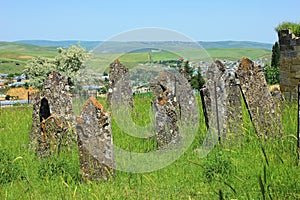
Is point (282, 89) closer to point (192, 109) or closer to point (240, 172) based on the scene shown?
point (192, 109)

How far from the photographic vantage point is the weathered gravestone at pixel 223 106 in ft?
30.8

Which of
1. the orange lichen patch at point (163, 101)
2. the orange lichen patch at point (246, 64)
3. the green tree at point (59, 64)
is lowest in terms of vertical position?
the green tree at point (59, 64)

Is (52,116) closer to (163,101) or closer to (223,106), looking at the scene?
(163,101)

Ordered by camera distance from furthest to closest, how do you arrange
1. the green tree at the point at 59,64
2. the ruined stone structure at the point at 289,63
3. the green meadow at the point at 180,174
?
the green tree at the point at 59,64
the ruined stone structure at the point at 289,63
the green meadow at the point at 180,174

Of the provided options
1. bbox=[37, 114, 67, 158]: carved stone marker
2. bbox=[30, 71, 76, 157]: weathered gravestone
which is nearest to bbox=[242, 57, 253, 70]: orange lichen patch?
bbox=[30, 71, 76, 157]: weathered gravestone

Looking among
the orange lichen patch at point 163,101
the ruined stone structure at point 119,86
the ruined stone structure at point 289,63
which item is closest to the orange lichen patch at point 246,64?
the orange lichen patch at point 163,101

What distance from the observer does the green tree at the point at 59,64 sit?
154 feet

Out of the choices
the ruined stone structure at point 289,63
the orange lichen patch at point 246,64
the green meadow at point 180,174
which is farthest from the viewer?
the ruined stone structure at point 289,63

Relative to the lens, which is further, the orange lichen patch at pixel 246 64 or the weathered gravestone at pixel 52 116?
the orange lichen patch at pixel 246 64

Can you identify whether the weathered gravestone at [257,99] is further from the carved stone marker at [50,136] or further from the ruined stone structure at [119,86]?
the ruined stone structure at [119,86]

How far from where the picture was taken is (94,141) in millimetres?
7438

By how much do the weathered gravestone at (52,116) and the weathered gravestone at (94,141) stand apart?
4.27ft

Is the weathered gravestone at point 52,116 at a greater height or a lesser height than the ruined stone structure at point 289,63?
lesser

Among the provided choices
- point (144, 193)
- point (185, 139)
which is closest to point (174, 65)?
point (185, 139)
